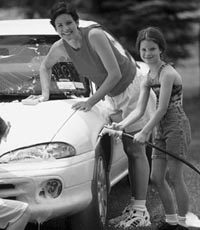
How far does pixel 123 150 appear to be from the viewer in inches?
234

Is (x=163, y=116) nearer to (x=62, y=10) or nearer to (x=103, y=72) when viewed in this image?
(x=103, y=72)

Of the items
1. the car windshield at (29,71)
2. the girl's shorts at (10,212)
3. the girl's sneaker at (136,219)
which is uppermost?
the car windshield at (29,71)

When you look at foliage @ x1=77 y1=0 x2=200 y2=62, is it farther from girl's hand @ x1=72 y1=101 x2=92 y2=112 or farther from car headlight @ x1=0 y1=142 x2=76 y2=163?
car headlight @ x1=0 y1=142 x2=76 y2=163

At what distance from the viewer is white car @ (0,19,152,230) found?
15.1 ft

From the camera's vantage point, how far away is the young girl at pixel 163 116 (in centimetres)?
487

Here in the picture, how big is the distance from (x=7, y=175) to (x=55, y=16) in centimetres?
133

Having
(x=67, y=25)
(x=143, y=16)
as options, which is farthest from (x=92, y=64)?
(x=143, y=16)

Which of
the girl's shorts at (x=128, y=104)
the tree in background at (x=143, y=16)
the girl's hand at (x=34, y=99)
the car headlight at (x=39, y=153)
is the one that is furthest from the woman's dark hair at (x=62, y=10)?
the tree in background at (x=143, y=16)

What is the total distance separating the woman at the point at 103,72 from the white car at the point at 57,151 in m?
0.13

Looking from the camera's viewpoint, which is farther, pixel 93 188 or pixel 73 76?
pixel 73 76

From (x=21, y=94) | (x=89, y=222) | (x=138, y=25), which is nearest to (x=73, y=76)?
(x=21, y=94)

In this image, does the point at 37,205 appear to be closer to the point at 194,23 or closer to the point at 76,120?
the point at 76,120

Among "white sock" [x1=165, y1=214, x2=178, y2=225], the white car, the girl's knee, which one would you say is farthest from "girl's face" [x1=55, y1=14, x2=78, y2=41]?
"white sock" [x1=165, y1=214, x2=178, y2=225]

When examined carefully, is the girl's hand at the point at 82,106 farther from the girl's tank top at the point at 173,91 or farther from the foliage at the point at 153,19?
the foliage at the point at 153,19
